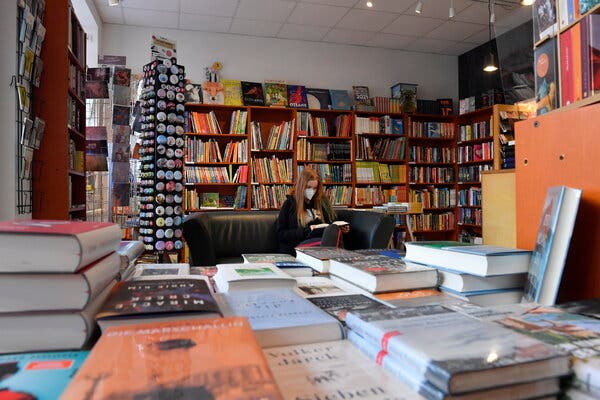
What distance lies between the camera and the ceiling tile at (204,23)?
4945 mm

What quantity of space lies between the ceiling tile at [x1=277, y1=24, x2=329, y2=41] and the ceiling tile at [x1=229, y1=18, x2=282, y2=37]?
0.39 ft

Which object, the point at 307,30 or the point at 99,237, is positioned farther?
the point at 307,30

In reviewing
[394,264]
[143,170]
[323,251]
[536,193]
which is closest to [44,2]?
[143,170]

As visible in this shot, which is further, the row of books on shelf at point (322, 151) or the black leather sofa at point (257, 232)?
the row of books on shelf at point (322, 151)

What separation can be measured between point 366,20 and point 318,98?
1.16 m

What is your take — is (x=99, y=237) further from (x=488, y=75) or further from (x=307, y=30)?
(x=488, y=75)

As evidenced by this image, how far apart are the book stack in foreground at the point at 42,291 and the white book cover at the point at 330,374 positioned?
262 millimetres

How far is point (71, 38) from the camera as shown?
2.91 m

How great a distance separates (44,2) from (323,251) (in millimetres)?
2304

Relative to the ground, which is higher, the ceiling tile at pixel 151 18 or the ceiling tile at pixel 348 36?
the ceiling tile at pixel 348 36

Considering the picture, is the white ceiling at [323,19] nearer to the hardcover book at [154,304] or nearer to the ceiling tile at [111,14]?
the ceiling tile at [111,14]

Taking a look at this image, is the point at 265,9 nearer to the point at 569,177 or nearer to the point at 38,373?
the point at 569,177

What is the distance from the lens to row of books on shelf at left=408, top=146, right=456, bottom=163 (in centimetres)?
594

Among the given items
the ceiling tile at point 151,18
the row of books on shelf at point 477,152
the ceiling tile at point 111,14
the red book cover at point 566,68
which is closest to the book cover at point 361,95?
the row of books on shelf at point 477,152
